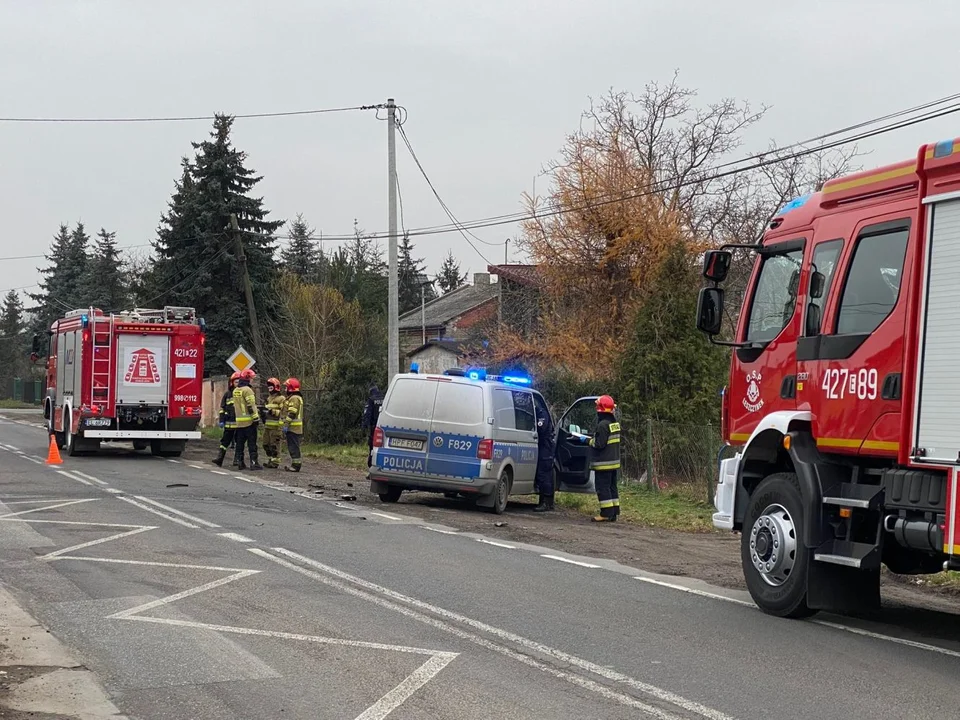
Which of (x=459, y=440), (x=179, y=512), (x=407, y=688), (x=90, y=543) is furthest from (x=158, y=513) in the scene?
(x=407, y=688)

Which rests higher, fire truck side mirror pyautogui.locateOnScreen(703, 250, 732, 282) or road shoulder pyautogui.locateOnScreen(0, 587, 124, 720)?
fire truck side mirror pyautogui.locateOnScreen(703, 250, 732, 282)

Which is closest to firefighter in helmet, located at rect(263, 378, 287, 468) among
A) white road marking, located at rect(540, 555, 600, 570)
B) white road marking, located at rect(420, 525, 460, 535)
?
white road marking, located at rect(420, 525, 460, 535)

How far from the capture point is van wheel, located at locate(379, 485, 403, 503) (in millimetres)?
16400

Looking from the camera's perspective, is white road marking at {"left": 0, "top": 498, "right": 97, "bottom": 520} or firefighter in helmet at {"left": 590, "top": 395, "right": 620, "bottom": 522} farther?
firefighter in helmet at {"left": 590, "top": 395, "right": 620, "bottom": 522}

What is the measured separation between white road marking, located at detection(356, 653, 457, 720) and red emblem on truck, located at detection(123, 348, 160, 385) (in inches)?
722

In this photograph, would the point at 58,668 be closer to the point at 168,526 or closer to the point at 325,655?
the point at 325,655

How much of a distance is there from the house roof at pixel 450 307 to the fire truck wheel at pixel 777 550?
5831 centimetres

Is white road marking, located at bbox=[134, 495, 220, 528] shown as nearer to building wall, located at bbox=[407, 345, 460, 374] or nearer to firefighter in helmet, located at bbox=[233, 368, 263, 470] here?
firefighter in helmet, located at bbox=[233, 368, 263, 470]

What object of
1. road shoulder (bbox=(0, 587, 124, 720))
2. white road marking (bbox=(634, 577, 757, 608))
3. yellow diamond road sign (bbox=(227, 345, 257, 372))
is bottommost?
white road marking (bbox=(634, 577, 757, 608))

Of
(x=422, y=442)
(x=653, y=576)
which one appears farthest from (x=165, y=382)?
(x=653, y=576)

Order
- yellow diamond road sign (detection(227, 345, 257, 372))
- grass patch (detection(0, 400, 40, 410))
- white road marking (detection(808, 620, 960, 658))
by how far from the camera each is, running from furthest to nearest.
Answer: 1. grass patch (detection(0, 400, 40, 410))
2. yellow diamond road sign (detection(227, 345, 257, 372))
3. white road marking (detection(808, 620, 960, 658))

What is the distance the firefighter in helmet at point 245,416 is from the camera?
21062 mm

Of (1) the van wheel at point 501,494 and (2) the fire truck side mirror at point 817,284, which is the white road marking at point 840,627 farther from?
(1) the van wheel at point 501,494

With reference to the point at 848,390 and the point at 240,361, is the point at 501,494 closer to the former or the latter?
the point at 848,390
